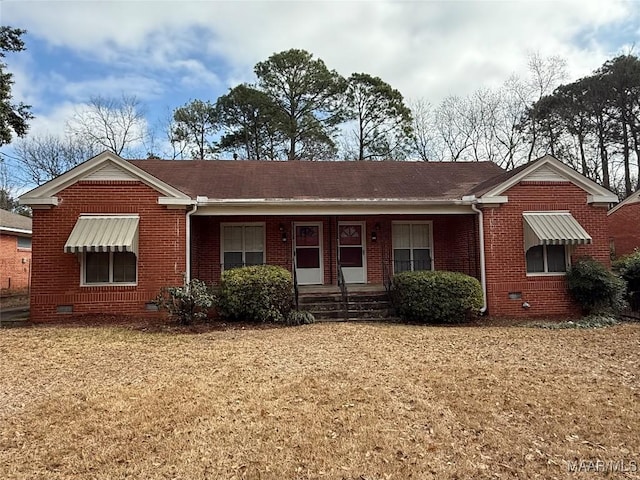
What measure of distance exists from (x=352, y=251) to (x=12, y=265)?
18.2 m

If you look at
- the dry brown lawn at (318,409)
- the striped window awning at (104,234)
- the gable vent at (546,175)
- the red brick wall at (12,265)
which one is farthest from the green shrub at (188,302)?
the red brick wall at (12,265)

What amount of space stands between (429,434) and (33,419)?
4.22 metres

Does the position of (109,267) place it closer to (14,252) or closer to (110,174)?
(110,174)

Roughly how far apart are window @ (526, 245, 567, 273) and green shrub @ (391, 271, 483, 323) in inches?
83.3

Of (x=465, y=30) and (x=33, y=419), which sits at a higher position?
(x=465, y=30)

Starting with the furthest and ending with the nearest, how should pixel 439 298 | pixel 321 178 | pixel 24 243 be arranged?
pixel 24 243
pixel 321 178
pixel 439 298

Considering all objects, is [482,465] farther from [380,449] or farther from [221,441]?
[221,441]

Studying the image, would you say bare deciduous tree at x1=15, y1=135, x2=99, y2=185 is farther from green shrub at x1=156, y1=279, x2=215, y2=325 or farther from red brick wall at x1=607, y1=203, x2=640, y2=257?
red brick wall at x1=607, y1=203, x2=640, y2=257

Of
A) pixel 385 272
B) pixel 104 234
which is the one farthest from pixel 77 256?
pixel 385 272

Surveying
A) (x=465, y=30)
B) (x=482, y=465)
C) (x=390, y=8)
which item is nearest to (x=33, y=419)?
(x=482, y=465)

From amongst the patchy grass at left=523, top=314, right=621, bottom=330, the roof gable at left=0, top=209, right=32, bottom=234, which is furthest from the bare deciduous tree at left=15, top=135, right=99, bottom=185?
the patchy grass at left=523, top=314, right=621, bottom=330

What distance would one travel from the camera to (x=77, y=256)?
10.6 meters

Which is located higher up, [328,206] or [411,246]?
[328,206]

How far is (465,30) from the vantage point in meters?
12.0
